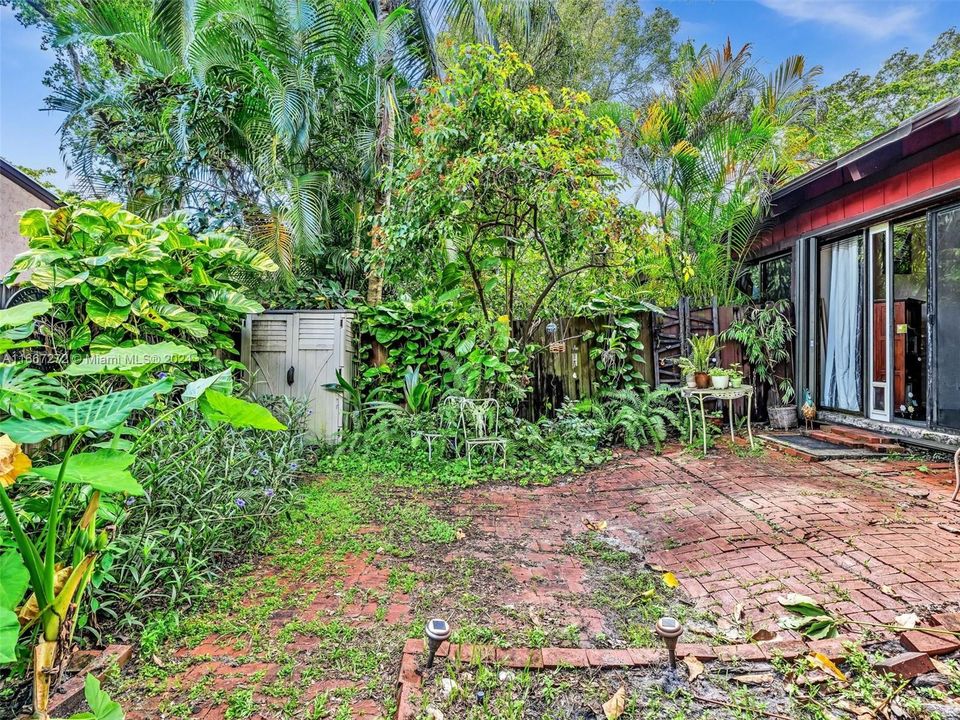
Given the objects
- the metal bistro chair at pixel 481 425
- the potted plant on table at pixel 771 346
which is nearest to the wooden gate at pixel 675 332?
the potted plant on table at pixel 771 346

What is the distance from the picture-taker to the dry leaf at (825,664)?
1561 millimetres

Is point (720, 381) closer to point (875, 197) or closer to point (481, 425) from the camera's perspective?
point (481, 425)

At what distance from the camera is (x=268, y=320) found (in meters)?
5.20

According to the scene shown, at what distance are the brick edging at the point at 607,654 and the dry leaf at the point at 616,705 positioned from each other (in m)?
0.13

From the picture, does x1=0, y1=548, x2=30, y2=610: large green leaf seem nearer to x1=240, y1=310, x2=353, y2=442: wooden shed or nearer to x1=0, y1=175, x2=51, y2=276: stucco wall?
x1=240, y1=310, x2=353, y2=442: wooden shed

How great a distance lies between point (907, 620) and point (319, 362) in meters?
4.84

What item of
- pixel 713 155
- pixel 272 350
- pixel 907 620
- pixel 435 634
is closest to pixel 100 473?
pixel 435 634

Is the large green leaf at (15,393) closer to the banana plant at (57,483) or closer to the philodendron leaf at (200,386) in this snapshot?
the banana plant at (57,483)

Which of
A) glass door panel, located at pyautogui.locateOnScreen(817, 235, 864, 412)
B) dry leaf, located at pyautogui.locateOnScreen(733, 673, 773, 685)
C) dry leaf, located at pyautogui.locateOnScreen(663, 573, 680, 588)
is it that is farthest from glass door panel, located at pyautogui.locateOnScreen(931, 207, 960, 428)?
dry leaf, located at pyautogui.locateOnScreen(733, 673, 773, 685)

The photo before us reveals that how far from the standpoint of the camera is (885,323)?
4.89m

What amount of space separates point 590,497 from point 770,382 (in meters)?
3.63

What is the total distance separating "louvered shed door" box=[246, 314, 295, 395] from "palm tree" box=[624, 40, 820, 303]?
503 cm

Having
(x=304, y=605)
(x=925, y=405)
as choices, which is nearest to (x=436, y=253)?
(x=304, y=605)

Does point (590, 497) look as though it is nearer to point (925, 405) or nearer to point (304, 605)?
point (304, 605)
